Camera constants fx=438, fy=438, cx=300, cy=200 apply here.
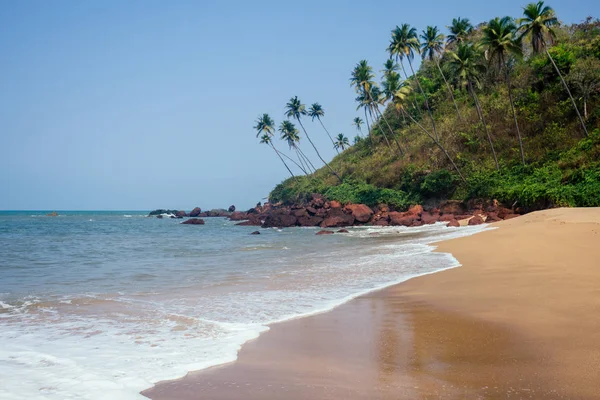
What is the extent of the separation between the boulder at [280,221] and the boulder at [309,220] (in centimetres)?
59

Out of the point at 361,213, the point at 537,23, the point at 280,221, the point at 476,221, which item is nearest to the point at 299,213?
the point at 280,221

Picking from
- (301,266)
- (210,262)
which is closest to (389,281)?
(301,266)

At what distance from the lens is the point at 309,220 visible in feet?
135

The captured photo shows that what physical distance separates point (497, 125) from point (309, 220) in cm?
1852

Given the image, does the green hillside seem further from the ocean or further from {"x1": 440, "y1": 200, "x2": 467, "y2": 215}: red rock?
the ocean

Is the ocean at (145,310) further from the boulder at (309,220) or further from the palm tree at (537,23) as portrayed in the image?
the boulder at (309,220)

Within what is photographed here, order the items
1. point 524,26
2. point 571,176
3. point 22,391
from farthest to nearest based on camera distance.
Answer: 1. point 524,26
2. point 571,176
3. point 22,391

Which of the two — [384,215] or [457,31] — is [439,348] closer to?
[384,215]

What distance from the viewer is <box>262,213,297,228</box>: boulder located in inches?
1629

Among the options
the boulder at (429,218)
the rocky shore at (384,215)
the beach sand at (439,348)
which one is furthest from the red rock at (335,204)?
the beach sand at (439,348)

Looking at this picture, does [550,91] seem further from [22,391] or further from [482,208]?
[22,391]

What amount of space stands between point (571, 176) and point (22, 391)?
27552mm

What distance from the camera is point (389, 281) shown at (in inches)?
341

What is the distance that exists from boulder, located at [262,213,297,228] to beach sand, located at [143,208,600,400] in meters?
33.6
